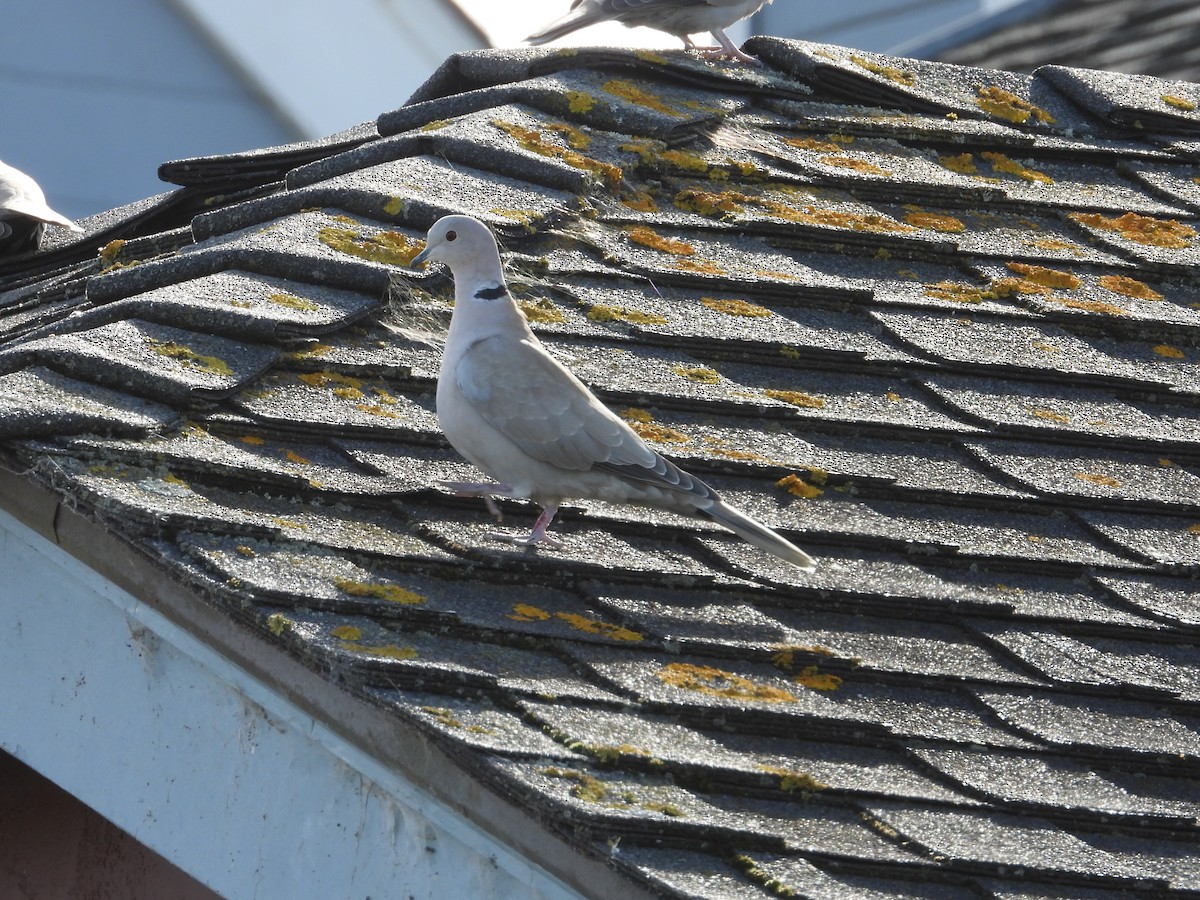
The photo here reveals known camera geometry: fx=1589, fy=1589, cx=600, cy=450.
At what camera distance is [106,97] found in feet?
39.3

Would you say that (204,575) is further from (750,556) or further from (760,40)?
(760,40)

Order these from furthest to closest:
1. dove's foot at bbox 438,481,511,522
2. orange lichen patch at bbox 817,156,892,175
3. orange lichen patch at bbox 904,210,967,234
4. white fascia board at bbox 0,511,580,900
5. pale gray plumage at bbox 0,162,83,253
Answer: pale gray plumage at bbox 0,162,83,253, orange lichen patch at bbox 817,156,892,175, orange lichen patch at bbox 904,210,967,234, dove's foot at bbox 438,481,511,522, white fascia board at bbox 0,511,580,900

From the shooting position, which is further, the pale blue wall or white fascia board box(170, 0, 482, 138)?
the pale blue wall

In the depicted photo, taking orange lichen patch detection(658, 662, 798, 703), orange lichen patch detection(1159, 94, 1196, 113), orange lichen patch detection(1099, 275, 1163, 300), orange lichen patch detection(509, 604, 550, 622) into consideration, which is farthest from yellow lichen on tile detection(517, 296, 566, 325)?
orange lichen patch detection(1159, 94, 1196, 113)

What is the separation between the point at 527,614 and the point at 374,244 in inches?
40.4

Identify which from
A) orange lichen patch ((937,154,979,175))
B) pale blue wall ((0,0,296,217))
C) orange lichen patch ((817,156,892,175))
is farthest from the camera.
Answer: pale blue wall ((0,0,296,217))

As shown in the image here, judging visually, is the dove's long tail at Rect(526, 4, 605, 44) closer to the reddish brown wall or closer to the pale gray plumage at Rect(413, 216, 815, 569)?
the pale gray plumage at Rect(413, 216, 815, 569)

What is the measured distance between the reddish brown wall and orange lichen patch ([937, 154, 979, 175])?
236 cm

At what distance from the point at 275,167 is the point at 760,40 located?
4.43ft

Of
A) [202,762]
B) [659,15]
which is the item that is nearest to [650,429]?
[202,762]

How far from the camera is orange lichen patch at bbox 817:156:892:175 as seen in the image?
11.9 ft

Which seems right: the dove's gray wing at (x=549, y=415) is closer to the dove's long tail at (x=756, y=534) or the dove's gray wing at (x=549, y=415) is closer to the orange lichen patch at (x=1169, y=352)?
A: the dove's long tail at (x=756, y=534)

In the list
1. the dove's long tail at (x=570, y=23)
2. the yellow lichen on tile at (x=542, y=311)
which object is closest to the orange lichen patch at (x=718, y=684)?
the yellow lichen on tile at (x=542, y=311)

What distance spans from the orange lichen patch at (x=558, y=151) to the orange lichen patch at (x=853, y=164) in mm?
533
